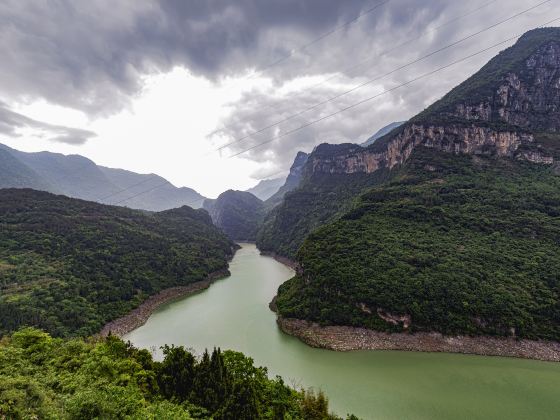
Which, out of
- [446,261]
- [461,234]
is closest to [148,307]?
[446,261]

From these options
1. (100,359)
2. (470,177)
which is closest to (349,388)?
(100,359)

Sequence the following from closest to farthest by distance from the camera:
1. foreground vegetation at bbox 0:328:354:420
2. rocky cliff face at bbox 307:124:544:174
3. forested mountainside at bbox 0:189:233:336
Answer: foreground vegetation at bbox 0:328:354:420
forested mountainside at bbox 0:189:233:336
rocky cliff face at bbox 307:124:544:174

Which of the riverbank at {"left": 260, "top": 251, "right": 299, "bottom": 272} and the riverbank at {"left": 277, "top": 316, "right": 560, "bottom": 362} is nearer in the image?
the riverbank at {"left": 277, "top": 316, "right": 560, "bottom": 362}

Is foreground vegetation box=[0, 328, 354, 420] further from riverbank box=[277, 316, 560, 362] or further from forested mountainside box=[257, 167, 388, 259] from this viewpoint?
forested mountainside box=[257, 167, 388, 259]

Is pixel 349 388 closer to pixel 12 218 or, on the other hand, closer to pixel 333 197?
pixel 12 218

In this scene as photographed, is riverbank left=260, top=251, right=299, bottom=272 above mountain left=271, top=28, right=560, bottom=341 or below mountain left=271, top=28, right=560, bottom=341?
below

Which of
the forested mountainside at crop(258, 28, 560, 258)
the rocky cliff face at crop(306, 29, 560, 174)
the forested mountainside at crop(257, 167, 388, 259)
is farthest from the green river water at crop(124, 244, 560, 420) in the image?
the rocky cliff face at crop(306, 29, 560, 174)
